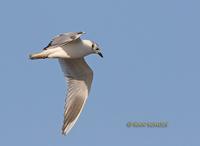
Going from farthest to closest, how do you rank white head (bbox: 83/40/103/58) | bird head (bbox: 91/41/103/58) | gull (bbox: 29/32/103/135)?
bird head (bbox: 91/41/103/58) < white head (bbox: 83/40/103/58) < gull (bbox: 29/32/103/135)

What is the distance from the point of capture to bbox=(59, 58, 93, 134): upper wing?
27.1 m

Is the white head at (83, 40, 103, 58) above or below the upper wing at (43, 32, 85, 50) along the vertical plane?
below

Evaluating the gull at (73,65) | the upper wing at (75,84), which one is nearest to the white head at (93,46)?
the gull at (73,65)

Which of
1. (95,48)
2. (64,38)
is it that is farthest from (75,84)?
(64,38)

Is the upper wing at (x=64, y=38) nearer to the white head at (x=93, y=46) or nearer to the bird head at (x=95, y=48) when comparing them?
the white head at (x=93, y=46)

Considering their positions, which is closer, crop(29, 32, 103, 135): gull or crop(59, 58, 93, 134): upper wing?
crop(29, 32, 103, 135): gull

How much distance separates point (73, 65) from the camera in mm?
27891

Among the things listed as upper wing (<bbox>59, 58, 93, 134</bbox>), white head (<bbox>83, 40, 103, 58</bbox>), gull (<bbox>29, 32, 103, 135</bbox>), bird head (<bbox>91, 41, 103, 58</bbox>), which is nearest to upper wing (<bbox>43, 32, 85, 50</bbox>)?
gull (<bbox>29, 32, 103, 135</bbox>)

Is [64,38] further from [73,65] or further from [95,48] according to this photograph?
[73,65]

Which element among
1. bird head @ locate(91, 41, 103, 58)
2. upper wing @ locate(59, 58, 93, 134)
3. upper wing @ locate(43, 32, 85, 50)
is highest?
upper wing @ locate(43, 32, 85, 50)

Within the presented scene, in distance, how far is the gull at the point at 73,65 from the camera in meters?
25.7

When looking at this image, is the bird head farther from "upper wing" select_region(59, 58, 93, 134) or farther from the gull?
"upper wing" select_region(59, 58, 93, 134)

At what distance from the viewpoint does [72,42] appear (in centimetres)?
2631

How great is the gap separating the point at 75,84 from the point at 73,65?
0.60 m
